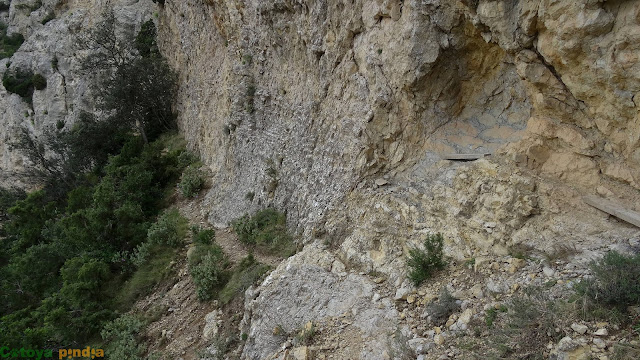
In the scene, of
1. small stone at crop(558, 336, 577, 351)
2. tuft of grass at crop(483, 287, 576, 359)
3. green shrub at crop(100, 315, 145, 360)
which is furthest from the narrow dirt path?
small stone at crop(558, 336, 577, 351)

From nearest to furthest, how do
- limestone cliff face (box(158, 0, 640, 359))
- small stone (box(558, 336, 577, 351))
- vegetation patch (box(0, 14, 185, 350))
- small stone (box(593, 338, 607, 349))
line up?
small stone (box(593, 338, 607, 349))
small stone (box(558, 336, 577, 351))
limestone cliff face (box(158, 0, 640, 359))
vegetation patch (box(0, 14, 185, 350))

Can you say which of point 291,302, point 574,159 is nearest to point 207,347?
point 291,302

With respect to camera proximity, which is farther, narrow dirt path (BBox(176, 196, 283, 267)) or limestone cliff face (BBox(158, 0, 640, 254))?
narrow dirt path (BBox(176, 196, 283, 267))

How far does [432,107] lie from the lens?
22.5ft

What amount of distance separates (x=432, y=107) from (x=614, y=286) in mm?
4128

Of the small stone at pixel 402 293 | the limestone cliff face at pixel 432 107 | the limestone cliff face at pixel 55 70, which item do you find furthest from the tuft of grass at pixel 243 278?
the limestone cliff face at pixel 55 70

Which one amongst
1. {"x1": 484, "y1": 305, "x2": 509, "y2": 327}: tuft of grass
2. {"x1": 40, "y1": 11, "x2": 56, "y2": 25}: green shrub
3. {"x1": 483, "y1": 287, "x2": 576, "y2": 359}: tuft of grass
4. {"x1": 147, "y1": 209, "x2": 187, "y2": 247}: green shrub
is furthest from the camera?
{"x1": 40, "y1": 11, "x2": 56, "y2": 25}: green shrub

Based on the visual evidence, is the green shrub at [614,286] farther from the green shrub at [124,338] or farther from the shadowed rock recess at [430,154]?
the green shrub at [124,338]

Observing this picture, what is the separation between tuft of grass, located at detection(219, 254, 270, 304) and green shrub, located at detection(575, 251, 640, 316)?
5.83m

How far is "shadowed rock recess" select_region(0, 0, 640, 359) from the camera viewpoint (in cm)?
449

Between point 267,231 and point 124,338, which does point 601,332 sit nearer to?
point 267,231

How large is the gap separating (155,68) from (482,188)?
17551 mm

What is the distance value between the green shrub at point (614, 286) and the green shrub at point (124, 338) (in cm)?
793

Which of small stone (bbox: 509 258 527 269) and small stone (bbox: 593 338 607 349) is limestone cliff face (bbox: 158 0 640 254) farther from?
small stone (bbox: 593 338 607 349)
